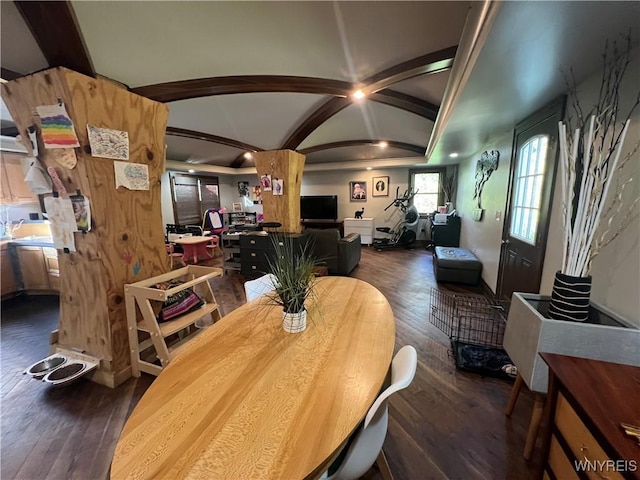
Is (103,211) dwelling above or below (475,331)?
above

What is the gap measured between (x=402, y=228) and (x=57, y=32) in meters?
6.64

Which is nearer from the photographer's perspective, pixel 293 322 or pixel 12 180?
pixel 293 322

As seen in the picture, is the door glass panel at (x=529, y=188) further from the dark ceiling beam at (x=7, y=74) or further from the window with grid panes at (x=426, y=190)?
the dark ceiling beam at (x=7, y=74)

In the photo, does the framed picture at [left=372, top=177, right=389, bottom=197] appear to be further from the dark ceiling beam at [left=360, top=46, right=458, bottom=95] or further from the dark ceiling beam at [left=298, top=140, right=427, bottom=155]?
the dark ceiling beam at [left=360, top=46, right=458, bottom=95]

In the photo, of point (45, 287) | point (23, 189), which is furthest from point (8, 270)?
point (23, 189)

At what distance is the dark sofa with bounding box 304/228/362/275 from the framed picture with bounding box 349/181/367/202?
3389 millimetres

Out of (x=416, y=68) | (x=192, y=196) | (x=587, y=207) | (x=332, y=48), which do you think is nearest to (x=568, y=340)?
(x=587, y=207)

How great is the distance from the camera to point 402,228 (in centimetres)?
678

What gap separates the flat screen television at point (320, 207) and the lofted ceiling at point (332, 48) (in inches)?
172

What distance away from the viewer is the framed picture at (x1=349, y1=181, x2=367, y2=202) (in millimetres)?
7457

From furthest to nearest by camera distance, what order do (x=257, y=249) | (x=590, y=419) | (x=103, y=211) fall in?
(x=257, y=249), (x=103, y=211), (x=590, y=419)

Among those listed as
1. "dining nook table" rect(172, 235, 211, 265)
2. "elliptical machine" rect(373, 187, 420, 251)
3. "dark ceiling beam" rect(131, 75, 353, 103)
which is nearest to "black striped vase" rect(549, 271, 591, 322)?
"dark ceiling beam" rect(131, 75, 353, 103)

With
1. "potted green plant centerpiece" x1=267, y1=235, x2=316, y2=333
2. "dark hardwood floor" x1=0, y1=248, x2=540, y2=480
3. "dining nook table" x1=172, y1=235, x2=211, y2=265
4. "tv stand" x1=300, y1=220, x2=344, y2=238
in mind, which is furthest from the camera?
"tv stand" x1=300, y1=220, x2=344, y2=238

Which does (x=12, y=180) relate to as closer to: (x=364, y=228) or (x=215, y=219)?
(x=215, y=219)
